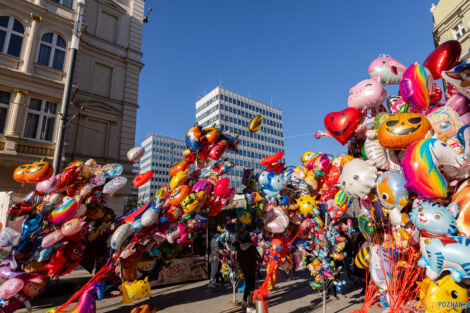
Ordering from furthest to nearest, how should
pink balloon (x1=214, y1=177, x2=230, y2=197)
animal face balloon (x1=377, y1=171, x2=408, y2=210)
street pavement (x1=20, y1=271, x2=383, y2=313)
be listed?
street pavement (x1=20, y1=271, x2=383, y2=313) < pink balloon (x1=214, y1=177, x2=230, y2=197) < animal face balloon (x1=377, y1=171, x2=408, y2=210)

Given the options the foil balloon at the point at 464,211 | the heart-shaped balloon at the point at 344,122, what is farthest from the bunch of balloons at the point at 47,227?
the foil balloon at the point at 464,211

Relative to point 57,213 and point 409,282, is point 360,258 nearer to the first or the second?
point 409,282

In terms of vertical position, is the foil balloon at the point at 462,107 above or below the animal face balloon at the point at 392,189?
above

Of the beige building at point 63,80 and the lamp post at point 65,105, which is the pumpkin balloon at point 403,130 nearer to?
the lamp post at point 65,105

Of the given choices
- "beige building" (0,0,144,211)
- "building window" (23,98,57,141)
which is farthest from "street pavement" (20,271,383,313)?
"building window" (23,98,57,141)

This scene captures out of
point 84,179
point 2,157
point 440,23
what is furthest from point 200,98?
point 84,179

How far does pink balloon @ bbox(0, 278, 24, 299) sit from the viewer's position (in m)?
4.40

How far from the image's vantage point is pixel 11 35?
1160cm

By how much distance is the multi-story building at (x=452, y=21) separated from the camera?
59.4 ft

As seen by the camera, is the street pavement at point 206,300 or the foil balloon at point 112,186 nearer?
the foil balloon at point 112,186

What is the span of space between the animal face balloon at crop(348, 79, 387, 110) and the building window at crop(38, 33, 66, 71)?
13.3m

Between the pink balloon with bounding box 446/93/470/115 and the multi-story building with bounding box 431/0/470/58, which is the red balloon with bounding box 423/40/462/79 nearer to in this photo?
the pink balloon with bounding box 446/93/470/115

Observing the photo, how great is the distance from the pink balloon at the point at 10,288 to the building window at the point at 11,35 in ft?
36.3

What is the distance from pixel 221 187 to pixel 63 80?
1105 centimetres
